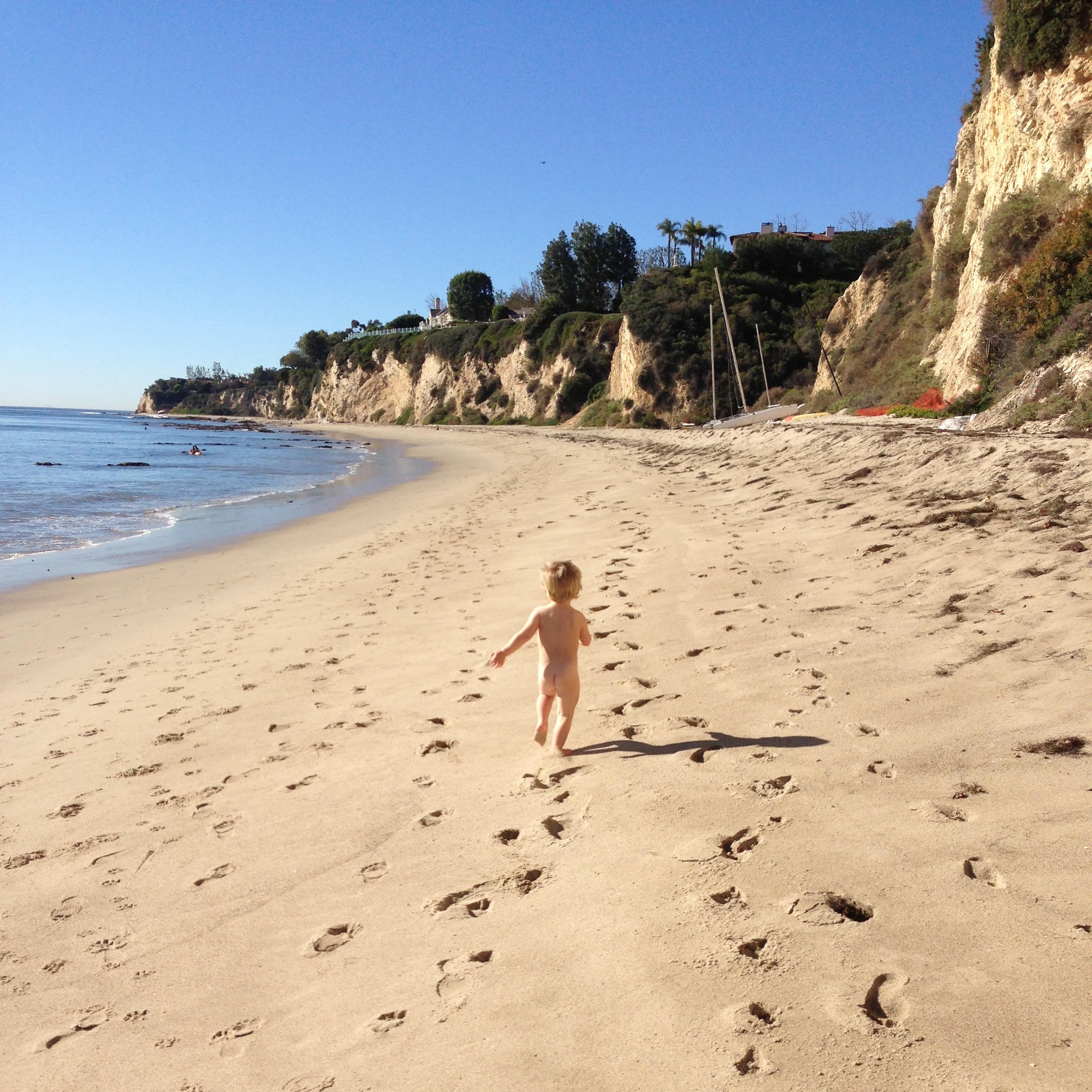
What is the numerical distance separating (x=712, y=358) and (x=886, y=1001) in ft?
127

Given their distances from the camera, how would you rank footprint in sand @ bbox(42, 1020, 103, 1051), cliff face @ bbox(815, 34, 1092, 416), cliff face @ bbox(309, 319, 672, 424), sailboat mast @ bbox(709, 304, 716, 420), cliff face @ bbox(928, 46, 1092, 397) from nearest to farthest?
footprint in sand @ bbox(42, 1020, 103, 1051), cliff face @ bbox(928, 46, 1092, 397), cliff face @ bbox(815, 34, 1092, 416), sailboat mast @ bbox(709, 304, 716, 420), cliff face @ bbox(309, 319, 672, 424)

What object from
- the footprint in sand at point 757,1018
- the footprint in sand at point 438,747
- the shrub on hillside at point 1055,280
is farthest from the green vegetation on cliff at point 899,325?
the footprint in sand at point 757,1018

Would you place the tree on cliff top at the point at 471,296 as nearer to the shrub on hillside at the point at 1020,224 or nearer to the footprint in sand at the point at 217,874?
the shrub on hillside at the point at 1020,224

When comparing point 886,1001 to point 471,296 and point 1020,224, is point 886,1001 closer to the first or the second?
point 1020,224

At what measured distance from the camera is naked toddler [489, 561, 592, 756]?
4.16 metres

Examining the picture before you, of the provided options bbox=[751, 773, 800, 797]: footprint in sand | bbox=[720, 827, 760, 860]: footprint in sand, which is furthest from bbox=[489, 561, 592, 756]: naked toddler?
bbox=[720, 827, 760, 860]: footprint in sand

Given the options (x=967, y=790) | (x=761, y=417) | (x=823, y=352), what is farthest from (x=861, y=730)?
(x=823, y=352)

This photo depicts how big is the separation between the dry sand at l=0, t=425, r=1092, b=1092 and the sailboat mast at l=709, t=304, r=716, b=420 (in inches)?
1272

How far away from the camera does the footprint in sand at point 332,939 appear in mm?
2854

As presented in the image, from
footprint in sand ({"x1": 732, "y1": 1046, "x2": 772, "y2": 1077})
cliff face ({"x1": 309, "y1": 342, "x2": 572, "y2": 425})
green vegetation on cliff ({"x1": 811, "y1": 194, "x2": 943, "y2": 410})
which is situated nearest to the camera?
footprint in sand ({"x1": 732, "y1": 1046, "x2": 772, "y2": 1077})

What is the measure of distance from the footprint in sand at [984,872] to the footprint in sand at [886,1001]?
56 centimetres

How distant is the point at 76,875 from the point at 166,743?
4.61ft

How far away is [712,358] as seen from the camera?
39094mm

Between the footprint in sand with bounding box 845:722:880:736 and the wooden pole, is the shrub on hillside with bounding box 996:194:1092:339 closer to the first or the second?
the wooden pole
